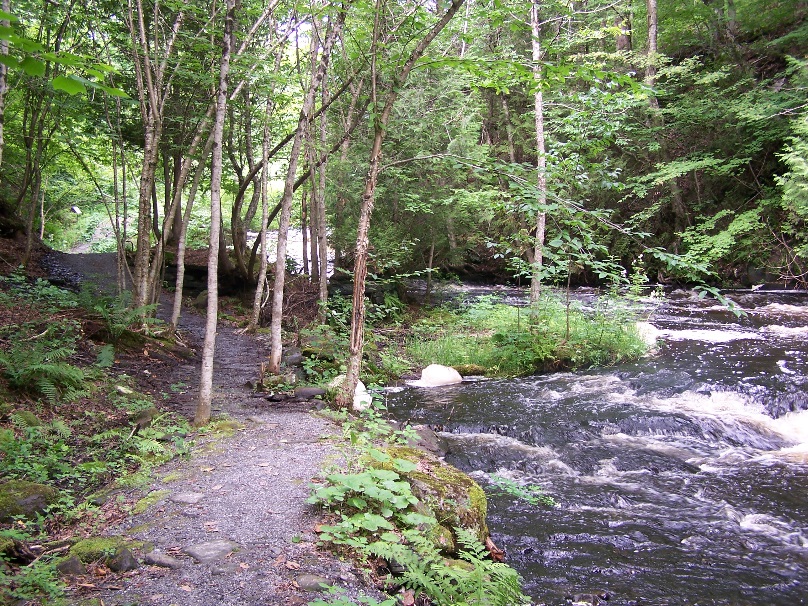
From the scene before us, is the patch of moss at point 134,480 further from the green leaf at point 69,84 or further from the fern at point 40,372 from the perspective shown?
the green leaf at point 69,84

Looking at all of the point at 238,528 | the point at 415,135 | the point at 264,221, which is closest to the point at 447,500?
the point at 238,528

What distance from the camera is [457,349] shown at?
12.3 m

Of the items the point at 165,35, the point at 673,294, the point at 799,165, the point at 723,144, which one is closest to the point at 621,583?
the point at 165,35

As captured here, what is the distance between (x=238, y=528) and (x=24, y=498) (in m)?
1.69

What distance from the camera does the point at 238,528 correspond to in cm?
369

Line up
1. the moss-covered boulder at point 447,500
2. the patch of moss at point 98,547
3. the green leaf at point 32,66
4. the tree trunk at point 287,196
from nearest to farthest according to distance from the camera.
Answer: the green leaf at point 32,66, the patch of moss at point 98,547, the moss-covered boulder at point 447,500, the tree trunk at point 287,196

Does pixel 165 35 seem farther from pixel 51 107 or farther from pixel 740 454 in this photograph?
pixel 740 454

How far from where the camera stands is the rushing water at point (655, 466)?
4.59m

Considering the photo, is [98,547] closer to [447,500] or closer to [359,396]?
[447,500]

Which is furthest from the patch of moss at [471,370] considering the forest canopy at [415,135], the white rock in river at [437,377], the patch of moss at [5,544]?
the patch of moss at [5,544]

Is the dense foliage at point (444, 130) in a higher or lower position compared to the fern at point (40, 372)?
higher

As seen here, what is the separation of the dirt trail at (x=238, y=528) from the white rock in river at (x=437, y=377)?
4.37 metres

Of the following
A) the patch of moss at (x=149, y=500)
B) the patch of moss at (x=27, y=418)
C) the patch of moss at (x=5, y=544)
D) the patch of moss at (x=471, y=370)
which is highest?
the patch of moss at (x=27, y=418)

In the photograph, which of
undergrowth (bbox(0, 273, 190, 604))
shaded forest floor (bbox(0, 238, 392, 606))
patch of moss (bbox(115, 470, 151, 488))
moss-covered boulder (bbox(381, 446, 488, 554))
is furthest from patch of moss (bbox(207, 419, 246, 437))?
moss-covered boulder (bbox(381, 446, 488, 554))
